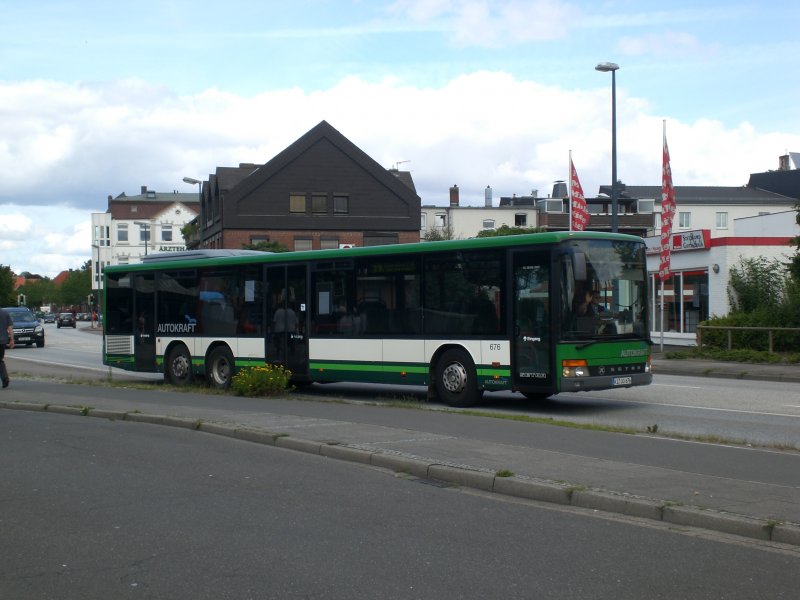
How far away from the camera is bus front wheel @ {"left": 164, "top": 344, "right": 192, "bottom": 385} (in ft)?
72.3

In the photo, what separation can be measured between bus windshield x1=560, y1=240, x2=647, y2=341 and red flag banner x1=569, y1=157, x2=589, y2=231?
488 inches

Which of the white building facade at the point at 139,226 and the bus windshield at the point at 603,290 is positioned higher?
the white building facade at the point at 139,226

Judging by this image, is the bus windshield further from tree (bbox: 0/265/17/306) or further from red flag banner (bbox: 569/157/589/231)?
tree (bbox: 0/265/17/306)

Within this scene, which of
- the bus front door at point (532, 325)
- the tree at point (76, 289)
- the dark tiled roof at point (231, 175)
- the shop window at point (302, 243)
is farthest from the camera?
the tree at point (76, 289)

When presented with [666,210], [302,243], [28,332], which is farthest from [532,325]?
[302,243]

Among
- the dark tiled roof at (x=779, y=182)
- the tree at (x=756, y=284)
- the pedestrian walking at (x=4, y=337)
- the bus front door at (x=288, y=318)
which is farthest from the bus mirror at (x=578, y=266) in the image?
the dark tiled roof at (x=779, y=182)

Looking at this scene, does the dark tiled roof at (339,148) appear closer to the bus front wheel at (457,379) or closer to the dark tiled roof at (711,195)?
the dark tiled roof at (711,195)

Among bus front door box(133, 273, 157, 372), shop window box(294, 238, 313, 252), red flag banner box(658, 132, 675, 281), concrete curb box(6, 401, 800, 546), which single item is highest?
shop window box(294, 238, 313, 252)

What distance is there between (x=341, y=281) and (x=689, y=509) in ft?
39.4

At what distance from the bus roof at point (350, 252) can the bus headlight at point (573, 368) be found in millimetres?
1944

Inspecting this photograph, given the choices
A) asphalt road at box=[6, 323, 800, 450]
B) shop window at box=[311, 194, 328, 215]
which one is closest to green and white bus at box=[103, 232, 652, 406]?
asphalt road at box=[6, 323, 800, 450]

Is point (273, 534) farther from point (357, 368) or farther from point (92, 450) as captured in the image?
point (357, 368)

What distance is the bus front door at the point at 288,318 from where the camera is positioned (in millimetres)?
19625

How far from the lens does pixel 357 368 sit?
60.4 feet
